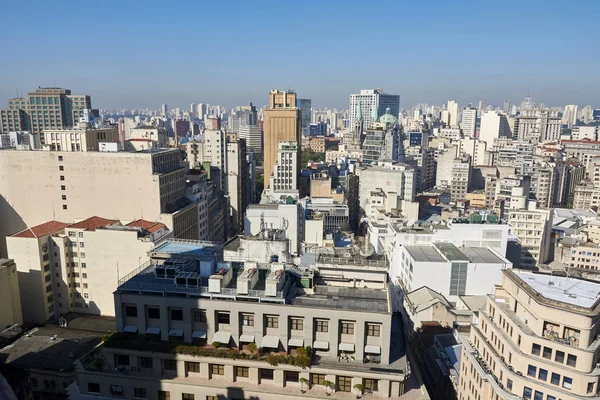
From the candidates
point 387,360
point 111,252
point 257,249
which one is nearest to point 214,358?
point 387,360

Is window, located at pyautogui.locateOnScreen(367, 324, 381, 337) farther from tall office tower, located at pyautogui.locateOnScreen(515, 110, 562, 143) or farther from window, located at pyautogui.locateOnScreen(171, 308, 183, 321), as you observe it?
tall office tower, located at pyautogui.locateOnScreen(515, 110, 562, 143)

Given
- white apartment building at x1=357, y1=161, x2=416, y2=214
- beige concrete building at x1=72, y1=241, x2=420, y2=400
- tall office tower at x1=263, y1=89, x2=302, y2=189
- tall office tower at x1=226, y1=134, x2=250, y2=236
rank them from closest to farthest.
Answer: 1. beige concrete building at x1=72, y1=241, x2=420, y2=400
2. white apartment building at x1=357, y1=161, x2=416, y2=214
3. tall office tower at x1=226, y1=134, x2=250, y2=236
4. tall office tower at x1=263, y1=89, x2=302, y2=189

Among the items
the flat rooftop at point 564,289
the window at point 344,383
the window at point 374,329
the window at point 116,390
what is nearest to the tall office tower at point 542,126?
the flat rooftop at point 564,289

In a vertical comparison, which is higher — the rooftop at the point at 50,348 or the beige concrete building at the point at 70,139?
the beige concrete building at the point at 70,139

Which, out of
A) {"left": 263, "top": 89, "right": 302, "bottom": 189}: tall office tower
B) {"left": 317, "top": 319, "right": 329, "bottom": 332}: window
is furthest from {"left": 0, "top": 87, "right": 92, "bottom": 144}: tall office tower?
{"left": 317, "top": 319, "right": 329, "bottom": 332}: window

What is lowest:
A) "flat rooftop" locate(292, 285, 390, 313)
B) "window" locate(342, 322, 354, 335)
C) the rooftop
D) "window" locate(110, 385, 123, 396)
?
the rooftop

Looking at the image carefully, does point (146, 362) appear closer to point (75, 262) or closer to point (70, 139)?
point (75, 262)

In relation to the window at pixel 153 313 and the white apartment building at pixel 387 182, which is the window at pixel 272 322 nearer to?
the window at pixel 153 313
